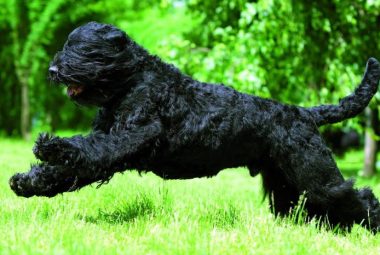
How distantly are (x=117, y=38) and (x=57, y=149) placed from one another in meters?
1.00

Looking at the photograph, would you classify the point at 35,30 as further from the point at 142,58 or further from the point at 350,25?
the point at 142,58

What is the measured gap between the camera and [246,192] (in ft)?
26.8

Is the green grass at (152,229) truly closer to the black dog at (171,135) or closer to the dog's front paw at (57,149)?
the black dog at (171,135)

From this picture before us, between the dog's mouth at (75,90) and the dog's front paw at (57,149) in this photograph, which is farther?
the dog's mouth at (75,90)

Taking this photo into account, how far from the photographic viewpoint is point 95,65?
4125mm

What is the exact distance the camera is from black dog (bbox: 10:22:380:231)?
12.8 ft

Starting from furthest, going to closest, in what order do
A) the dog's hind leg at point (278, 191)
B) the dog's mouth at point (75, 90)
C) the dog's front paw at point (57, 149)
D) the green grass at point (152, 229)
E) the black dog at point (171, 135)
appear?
1. the dog's hind leg at point (278, 191)
2. the dog's mouth at point (75, 90)
3. the black dog at point (171, 135)
4. the dog's front paw at point (57, 149)
5. the green grass at point (152, 229)

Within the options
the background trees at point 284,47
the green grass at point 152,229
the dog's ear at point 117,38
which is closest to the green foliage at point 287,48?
the background trees at point 284,47

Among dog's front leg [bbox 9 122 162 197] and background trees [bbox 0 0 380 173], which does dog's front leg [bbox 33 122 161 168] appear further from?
background trees [bbox 0 0 380 173]

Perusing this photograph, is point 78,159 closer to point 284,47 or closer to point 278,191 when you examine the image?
point 278,191

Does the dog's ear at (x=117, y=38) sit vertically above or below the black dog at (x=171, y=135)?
above

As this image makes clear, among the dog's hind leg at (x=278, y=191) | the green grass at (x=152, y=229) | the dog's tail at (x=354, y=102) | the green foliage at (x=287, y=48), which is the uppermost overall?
the green foliage at (x=287, y=48)

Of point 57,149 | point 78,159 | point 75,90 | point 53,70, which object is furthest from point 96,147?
point 53,70

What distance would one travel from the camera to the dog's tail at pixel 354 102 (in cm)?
501
